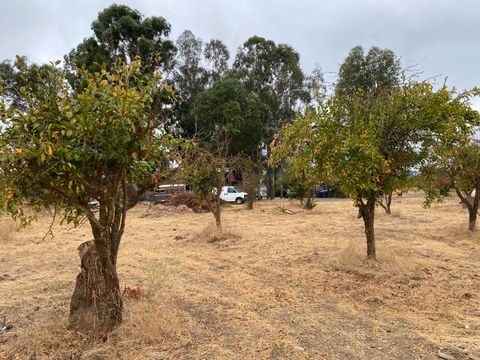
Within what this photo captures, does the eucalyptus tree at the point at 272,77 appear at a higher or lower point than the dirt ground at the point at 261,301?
higher

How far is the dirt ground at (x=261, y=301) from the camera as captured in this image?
148 inches

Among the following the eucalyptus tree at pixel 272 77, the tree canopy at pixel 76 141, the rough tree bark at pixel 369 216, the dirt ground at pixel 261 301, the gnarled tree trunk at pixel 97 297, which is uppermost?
the eucalyptus tree at pixel 272 77

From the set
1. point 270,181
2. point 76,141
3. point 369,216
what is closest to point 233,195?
point 270,181

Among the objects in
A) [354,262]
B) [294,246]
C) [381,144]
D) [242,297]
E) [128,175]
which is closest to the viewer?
[128,175]

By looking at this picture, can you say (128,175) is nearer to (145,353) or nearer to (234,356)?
(145,353)

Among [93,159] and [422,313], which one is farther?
[422,313]

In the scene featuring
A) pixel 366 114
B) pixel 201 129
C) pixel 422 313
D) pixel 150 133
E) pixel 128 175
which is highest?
pixel 201 129

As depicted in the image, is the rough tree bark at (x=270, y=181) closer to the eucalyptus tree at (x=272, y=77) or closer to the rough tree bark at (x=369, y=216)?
the eucalyptus tree at (x=272, y=77)

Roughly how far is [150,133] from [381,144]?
13.9ft

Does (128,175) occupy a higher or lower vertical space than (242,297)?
higher

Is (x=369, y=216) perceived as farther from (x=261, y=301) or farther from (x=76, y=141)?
(x=76, y=141)

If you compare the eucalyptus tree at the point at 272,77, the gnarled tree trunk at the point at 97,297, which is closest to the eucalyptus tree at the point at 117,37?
the eucalyptus tree at the point at 272,77

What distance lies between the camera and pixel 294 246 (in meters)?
9.77

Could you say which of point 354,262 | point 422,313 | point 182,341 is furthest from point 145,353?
point 354,262
